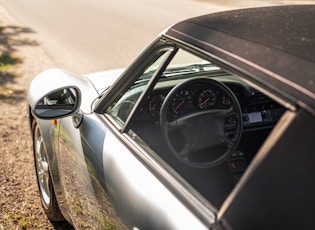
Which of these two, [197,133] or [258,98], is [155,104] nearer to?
[197,133]

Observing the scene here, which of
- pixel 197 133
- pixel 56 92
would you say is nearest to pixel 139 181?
pixel 197 133

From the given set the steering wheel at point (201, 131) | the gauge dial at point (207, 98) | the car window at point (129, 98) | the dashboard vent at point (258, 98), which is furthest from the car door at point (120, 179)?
the dashboard vent at point (258, 98)

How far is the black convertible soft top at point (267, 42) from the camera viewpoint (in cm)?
162

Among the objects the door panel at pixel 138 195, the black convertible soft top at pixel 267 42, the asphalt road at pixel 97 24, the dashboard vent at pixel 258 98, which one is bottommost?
the asphalt road at pixel 97 24

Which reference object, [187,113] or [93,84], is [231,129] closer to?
[187,113]

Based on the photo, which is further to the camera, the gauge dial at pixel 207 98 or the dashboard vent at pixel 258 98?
the dashboard vent at pixel 258 98

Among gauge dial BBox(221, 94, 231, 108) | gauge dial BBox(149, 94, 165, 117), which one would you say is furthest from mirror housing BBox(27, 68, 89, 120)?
gauge dial BBox(221, 94, 231, 108)

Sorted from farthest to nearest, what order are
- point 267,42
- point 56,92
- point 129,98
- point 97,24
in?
point 97,24 < point 56,92 < point 129,98 < point 267,42

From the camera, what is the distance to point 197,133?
8.33 feet

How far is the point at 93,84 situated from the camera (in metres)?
3.40

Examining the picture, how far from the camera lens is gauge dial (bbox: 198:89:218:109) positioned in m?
2.79

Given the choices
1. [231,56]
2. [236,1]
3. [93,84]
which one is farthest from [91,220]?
[236,1]

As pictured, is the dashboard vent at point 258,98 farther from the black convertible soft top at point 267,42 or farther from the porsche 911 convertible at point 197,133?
the black convertible soft top at point 267,42

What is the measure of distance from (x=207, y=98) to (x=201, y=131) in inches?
12.2
